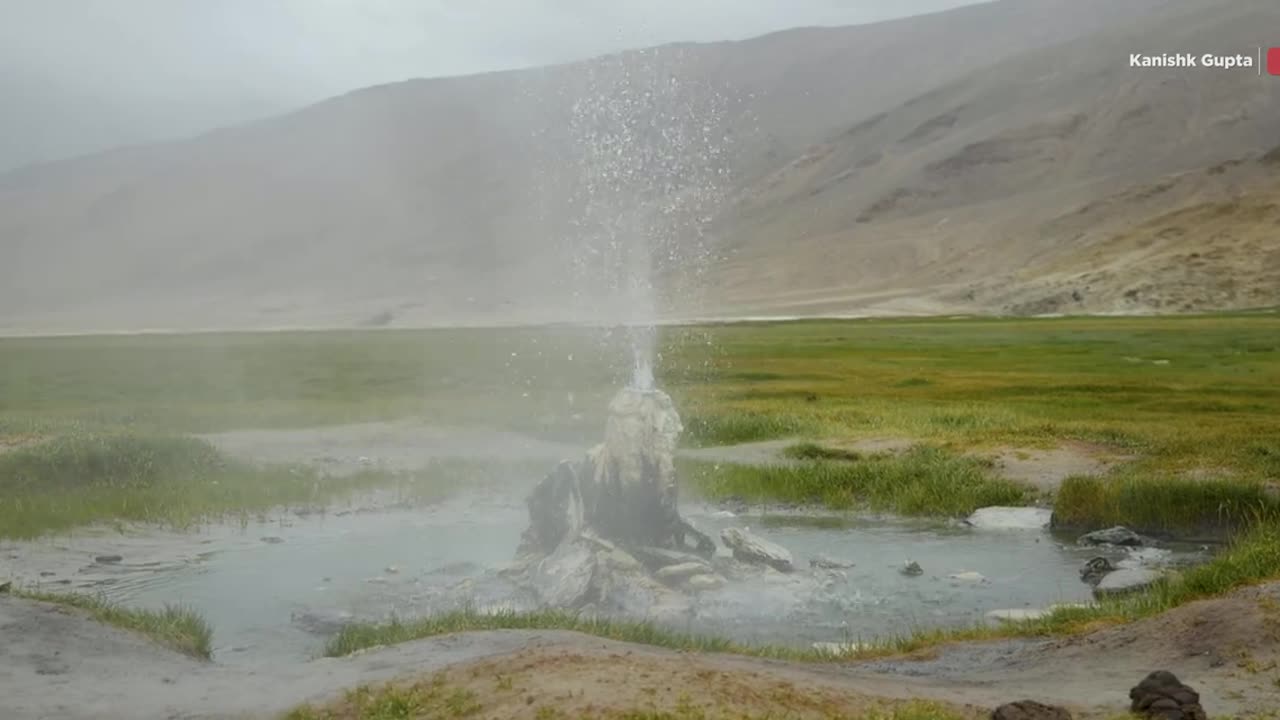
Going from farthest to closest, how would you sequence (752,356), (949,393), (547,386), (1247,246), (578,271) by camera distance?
(578,271), (1247,246), (752,356), (547,386), (949,393)

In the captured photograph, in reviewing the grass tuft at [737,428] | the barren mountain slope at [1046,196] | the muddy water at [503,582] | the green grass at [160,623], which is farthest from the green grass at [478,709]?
the barren mountain slope at [1046,196]

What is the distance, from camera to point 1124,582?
692 inches

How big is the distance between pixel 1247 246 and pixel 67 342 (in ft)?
342

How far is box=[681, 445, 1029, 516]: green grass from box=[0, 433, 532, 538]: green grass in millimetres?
5392

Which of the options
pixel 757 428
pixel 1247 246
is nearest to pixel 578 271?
pixel 1247 246

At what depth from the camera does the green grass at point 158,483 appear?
23.4 m

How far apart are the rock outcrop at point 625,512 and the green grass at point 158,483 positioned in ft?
22.5

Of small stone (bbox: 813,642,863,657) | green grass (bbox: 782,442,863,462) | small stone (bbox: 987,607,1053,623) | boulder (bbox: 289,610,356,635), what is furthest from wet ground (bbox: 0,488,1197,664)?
green grass (bbox: 782,442,863,462)

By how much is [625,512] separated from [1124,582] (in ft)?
23.2

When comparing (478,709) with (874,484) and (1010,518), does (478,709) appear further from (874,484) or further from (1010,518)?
(874,484)

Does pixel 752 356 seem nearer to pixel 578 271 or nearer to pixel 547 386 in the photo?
pixel 547 386

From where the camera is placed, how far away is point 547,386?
2217 inches

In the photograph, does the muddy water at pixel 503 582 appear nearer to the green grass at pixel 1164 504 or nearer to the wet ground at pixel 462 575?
the wet ground at pixel 462 575

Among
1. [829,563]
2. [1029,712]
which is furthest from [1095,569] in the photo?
[1029,712]
